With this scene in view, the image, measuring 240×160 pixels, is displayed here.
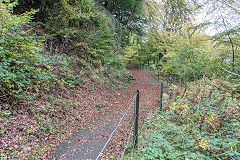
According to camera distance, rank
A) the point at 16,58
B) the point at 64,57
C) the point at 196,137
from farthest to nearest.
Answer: the point at 64,57, the point at 16,58, the point at 196,137

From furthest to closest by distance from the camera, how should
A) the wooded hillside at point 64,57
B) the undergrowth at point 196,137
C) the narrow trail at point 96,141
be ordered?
the wooded hillside at point 64,57, the narrow trail at point 96,141, the undergrowth at point 196,137

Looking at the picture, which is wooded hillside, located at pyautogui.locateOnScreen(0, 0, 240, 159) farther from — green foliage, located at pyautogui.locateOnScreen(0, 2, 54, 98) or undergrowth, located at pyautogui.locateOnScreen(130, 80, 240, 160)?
undergrowth, located at pyautogui.locateOnScreen(130, 80, 240, 160)

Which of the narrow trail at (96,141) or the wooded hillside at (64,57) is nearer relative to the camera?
the narrow trail at (96,141)

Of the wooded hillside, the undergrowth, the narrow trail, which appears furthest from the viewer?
the wooded hillside

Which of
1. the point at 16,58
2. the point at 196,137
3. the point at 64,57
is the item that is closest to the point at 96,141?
the point at 196,137

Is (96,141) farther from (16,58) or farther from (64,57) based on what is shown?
(64,57)

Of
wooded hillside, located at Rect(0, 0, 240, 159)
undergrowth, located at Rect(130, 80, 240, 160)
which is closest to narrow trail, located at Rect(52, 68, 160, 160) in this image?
wooded hillside, located at Rect(0, 0, 240, 159)

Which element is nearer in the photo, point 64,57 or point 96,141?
point 96,141

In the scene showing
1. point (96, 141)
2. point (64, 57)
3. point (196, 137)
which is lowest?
point (96, 141)

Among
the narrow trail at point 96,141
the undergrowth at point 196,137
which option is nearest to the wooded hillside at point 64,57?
the undergrowth at point 196,137

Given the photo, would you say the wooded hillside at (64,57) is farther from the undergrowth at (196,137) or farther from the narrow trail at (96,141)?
the narrow trail at (96,141)

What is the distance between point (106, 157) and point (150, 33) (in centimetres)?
1570

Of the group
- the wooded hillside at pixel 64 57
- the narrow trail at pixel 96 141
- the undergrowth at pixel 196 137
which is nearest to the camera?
the undergrowth at pixel 196 137

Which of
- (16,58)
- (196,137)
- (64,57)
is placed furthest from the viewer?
(64,57)
